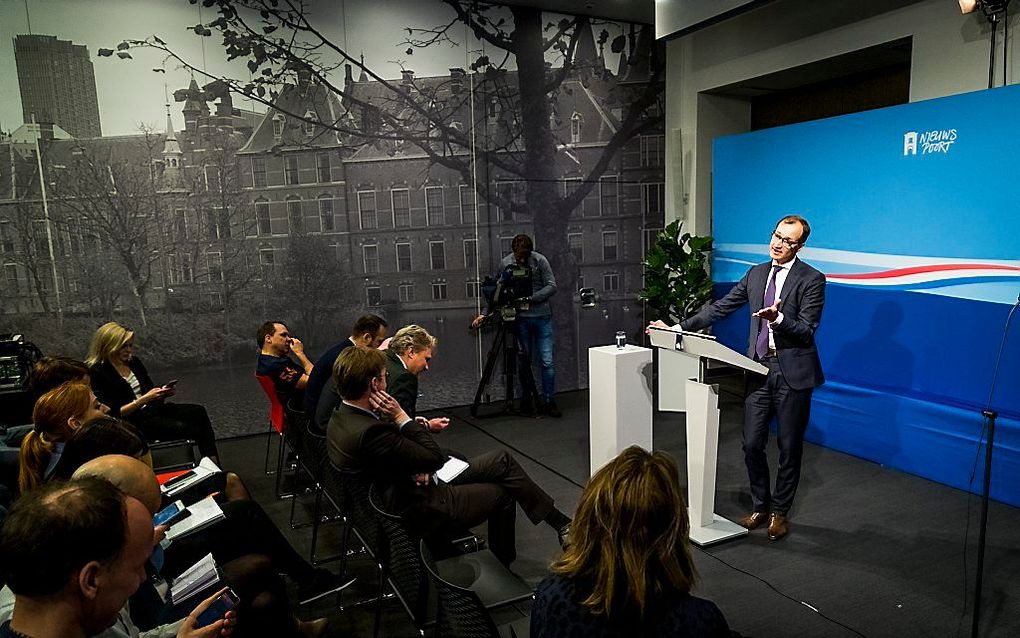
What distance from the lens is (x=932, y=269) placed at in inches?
174

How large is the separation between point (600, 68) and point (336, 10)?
261 cm

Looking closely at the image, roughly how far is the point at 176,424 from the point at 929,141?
5145 mm

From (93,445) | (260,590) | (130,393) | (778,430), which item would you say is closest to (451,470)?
(260,590)

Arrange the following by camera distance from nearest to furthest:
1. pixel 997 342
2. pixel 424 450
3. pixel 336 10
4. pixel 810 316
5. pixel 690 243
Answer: pixel 424 450
pixel 810 316
pixel 997 342
pixel 336 10
pixel 690 243

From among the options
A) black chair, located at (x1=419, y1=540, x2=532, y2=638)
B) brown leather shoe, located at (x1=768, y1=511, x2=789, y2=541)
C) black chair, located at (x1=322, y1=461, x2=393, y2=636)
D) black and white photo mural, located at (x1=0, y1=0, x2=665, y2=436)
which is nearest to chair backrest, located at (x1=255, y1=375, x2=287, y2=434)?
black chair, located at (x1=322, y1=461, x2=393, y2=636)

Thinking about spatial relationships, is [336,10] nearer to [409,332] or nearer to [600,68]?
[600,68]

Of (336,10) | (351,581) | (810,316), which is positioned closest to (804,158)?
(810,316)

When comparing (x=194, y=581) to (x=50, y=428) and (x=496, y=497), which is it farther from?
(x=496, y=497)

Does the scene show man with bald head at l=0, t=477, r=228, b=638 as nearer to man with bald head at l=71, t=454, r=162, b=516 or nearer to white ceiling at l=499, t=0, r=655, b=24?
man with bald head at l=71, t=454, r=162, b=516

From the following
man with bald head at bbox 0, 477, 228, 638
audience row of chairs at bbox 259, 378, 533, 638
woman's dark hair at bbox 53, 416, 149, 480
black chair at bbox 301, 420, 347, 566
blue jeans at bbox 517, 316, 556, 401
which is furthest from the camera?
blue jeans at bbox 517, 316, 556, 401

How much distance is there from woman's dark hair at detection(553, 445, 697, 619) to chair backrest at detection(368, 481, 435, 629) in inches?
32.1

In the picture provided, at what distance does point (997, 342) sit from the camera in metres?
4.07

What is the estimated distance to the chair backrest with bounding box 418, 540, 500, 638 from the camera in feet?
5.61

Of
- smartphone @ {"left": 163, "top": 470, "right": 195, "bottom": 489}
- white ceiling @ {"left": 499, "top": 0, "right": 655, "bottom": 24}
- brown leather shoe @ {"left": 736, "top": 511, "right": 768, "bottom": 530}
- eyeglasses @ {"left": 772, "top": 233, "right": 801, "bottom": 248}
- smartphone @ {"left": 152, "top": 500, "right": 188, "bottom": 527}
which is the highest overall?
white ceiling @ {"left": 499, "top": 0, "right": 655, "bottom": 24}
